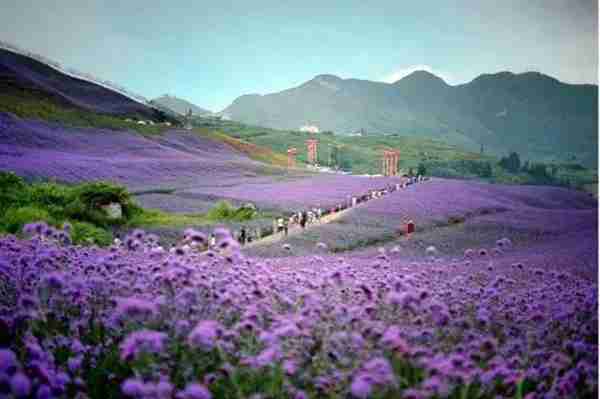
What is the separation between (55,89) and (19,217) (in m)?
2.25

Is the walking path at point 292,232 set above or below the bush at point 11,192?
below

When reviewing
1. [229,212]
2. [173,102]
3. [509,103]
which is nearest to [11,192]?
[173,102]

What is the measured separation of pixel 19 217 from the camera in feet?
27.3

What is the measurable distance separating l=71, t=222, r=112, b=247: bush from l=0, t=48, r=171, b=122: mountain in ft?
6.75

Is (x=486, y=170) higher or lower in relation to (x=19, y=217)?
higher

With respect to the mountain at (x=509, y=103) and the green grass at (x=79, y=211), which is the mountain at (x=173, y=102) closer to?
the mountain at (x=509, y=103)

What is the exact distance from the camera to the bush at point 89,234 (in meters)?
8.43

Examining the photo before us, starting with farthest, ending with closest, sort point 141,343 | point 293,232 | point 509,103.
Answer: point 293,232 → point 509,103 → point 141,343

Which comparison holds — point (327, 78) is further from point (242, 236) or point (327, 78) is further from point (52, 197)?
point (52, 197)

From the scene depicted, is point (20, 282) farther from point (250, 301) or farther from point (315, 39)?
point (315, 39)

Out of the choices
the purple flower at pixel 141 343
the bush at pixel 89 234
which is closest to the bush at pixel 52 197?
the bush at pixel 89 234

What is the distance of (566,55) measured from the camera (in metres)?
5.89

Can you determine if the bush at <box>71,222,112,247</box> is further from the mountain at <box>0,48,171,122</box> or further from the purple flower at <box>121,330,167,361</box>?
the purple flower at <box>121,330,167,361</box>

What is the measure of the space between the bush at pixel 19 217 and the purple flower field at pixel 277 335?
3696 millimetres
